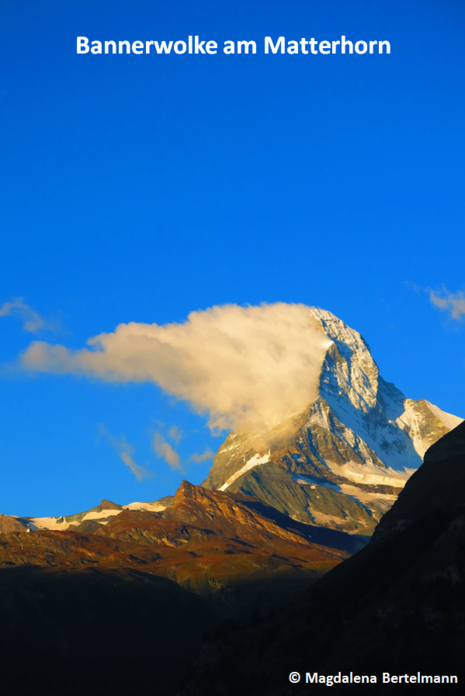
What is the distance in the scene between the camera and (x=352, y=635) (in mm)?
186875

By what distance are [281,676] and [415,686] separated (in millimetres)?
49750

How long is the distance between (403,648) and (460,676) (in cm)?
→ 1932

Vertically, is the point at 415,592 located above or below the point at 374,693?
above

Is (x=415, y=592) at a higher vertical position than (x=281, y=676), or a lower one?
higher

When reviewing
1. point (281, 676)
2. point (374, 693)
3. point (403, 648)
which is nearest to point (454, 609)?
point (403, 648)

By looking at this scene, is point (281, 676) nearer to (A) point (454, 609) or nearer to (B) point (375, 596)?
(B) point (375, 596)

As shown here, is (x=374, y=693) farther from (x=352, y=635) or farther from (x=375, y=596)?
(x=375, y=596)

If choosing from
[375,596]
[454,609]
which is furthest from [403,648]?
[375,596]

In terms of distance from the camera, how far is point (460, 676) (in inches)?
5925

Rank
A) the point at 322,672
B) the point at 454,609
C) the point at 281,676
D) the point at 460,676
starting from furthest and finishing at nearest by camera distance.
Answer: the point at 281,676 → the point at 322,672 → the point at 454,609 → the point at 460,676

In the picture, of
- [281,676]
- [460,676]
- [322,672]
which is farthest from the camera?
[281,676]

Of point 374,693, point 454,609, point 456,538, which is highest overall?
point 456,538

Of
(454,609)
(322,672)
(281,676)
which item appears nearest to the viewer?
(454,609)

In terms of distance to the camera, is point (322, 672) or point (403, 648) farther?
point (322, 672)
